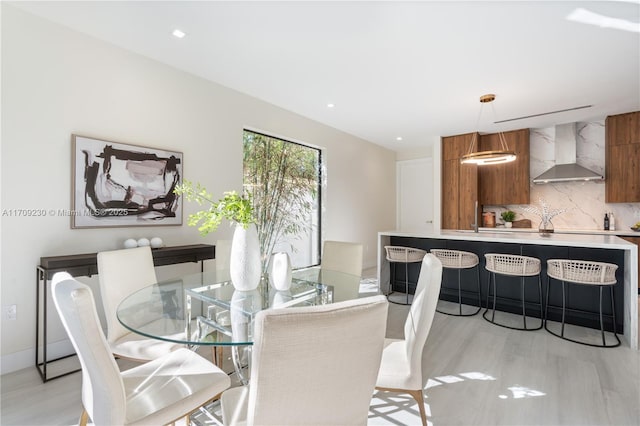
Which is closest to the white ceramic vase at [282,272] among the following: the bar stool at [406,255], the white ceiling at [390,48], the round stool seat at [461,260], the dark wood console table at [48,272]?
the dark wood console table at [48,272]

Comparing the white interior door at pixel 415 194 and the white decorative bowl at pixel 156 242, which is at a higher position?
the white interior door at pixel 415 194

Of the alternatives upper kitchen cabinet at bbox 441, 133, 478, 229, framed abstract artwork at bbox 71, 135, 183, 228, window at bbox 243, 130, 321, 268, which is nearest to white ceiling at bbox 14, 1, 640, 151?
window at bbox 243, 130, 321, 268

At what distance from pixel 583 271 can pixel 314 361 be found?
3115mm

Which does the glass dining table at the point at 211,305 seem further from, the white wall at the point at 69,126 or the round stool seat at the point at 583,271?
the round stool seat at the point at 583,271

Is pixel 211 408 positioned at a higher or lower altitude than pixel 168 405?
lower

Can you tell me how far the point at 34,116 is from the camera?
241 cm

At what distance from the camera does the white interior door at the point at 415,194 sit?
695cm

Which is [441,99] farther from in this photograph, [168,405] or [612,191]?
[168,405]

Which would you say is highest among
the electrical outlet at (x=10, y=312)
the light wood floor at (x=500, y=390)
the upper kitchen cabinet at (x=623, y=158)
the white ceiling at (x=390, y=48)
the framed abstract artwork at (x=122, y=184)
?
the white ceiling at (x=390, y=48)

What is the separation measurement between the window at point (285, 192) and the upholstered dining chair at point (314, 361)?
3.13 meters

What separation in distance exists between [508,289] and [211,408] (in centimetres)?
336

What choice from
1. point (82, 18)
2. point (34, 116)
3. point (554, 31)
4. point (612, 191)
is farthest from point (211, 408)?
point (612, 191)

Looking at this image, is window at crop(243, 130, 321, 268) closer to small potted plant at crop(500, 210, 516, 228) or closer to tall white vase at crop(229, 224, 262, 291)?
tall white vase at crop(229, 224, 262, 291)

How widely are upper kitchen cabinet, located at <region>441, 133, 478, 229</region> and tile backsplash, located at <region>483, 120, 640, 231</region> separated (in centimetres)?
106
